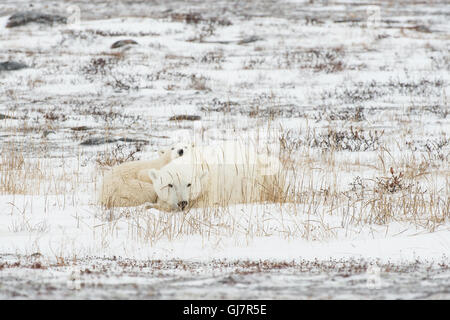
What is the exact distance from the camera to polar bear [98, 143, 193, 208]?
6.93 meters

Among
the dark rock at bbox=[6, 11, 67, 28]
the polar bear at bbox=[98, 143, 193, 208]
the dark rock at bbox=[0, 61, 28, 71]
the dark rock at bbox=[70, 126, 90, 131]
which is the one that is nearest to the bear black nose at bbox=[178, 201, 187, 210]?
the polar bear at bbox=[98, 143, 193, 208]

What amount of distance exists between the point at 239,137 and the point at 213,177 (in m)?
3.69

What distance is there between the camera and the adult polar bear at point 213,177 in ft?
22.2

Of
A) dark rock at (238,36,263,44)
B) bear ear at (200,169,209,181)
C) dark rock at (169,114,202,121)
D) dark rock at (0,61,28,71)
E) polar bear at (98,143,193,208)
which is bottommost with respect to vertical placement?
dark rock at (169,114,202,121)

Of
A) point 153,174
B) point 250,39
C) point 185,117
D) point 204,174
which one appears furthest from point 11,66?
point 204,174

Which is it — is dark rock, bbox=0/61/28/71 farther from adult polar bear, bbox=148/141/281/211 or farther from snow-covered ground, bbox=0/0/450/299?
adult polar bear, bbox=148/141/281/211

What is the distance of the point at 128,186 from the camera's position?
23.0 feet

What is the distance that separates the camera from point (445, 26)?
88.4ft

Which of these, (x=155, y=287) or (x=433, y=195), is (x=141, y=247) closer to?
(x=155, y=287)

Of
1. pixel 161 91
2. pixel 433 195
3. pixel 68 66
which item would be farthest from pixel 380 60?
pixel 433 195

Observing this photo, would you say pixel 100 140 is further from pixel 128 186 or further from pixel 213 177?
pixel 213 177

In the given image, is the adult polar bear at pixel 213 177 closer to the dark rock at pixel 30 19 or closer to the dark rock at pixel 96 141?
the dark rock at pixel 96 141

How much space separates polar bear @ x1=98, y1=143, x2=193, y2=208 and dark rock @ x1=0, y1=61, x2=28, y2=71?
1226 centimetres

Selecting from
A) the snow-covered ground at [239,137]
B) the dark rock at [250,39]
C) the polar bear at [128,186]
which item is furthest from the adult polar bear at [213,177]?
the dark rock at [250,39]
